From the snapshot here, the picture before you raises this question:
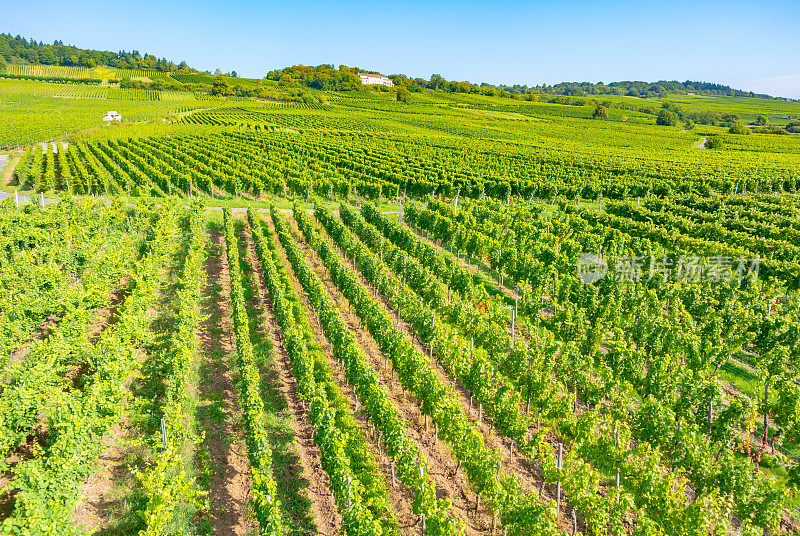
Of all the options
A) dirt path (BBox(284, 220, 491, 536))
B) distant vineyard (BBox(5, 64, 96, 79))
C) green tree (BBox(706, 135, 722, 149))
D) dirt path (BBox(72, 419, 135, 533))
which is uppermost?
distant vineyard (BBox(5, 64, 96, 79))

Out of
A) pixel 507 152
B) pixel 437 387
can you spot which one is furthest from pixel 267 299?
pixel 507 152

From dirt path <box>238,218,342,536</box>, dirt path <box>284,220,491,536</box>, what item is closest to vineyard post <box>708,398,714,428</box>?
dirt path <box>284,220,491,536</box>

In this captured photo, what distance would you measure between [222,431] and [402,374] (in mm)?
5855

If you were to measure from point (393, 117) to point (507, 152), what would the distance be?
61909 mm

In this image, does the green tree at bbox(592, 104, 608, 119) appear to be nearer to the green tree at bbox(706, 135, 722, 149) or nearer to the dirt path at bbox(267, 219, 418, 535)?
the green tree at bbox(706, 135, 722, 149)

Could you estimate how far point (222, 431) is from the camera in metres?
13.4

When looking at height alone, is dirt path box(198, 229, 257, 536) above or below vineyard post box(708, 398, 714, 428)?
below

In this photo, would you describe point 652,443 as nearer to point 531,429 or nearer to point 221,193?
point 531,429

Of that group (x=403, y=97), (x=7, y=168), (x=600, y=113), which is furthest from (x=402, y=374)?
(x=403, y=97)

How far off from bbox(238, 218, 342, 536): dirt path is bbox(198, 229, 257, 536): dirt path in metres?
0.98

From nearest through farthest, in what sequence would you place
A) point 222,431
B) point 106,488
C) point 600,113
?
1. point 106,488
2. point 222,431
3. point 600,113

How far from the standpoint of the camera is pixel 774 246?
2852 centimetres

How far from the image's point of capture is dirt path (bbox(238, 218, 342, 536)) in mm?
10820

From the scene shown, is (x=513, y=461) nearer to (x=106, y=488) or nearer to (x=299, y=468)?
(x=299, y=468)
